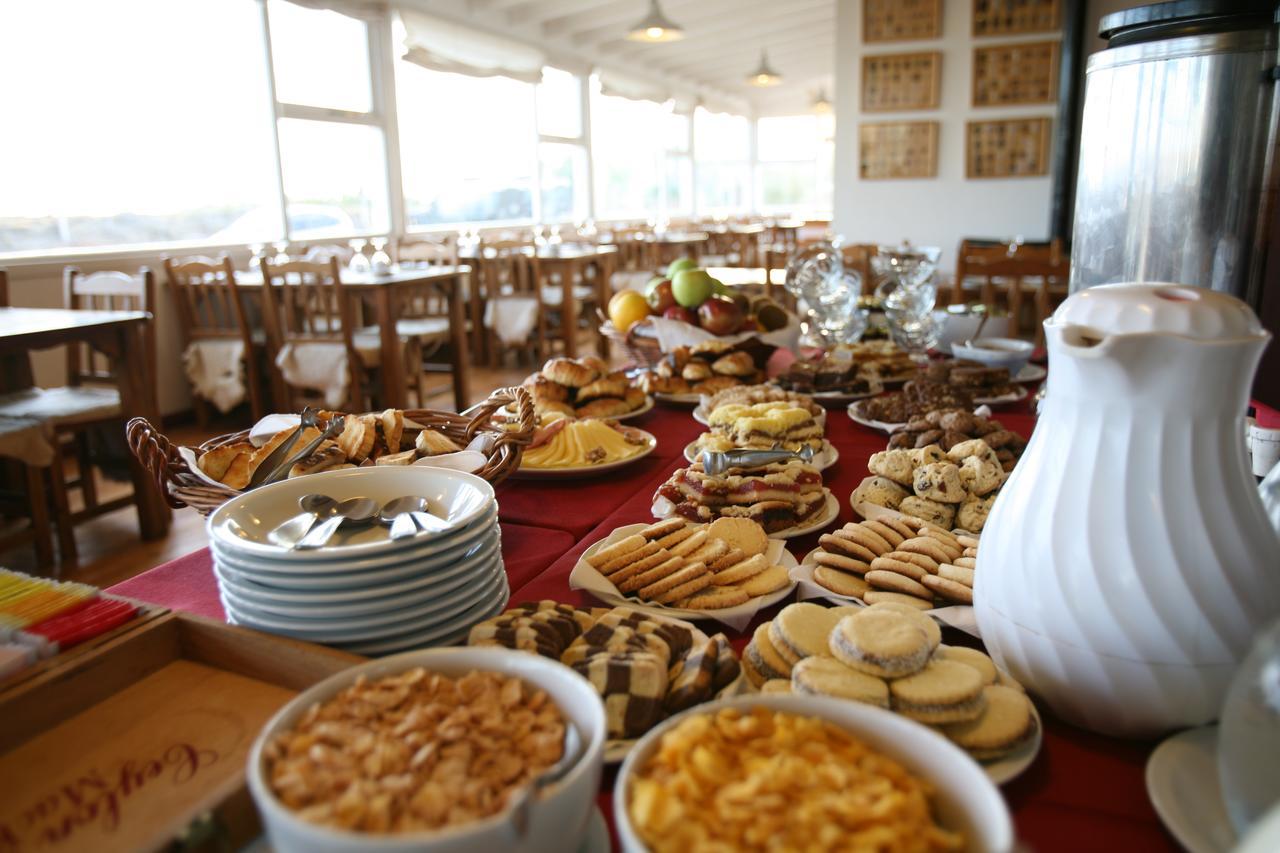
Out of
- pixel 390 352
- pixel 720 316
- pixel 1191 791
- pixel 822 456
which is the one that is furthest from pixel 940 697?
pixel 390 352

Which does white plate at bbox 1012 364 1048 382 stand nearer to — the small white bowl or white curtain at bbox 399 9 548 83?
the small white bowl

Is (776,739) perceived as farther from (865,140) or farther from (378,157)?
(378,157)

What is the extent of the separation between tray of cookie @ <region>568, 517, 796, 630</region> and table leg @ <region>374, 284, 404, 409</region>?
3.07m

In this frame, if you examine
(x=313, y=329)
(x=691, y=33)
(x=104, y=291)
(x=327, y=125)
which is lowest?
(x=313, y=329)

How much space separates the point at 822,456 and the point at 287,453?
2.20 feet

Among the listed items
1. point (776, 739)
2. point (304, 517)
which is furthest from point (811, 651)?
point (304, 517)

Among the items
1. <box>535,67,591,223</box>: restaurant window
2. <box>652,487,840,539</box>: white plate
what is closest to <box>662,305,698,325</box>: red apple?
<box>652,487,840,539</box>: white plate

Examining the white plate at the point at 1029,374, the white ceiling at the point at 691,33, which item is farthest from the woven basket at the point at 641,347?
the white ceiling at the point at 691,33

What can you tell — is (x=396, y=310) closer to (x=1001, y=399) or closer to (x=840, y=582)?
(x=1001, y=399)

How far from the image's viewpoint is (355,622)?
0.63 metres

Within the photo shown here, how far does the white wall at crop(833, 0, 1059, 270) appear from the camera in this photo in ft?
16.7

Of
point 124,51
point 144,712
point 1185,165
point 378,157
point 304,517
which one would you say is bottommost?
point 144,712

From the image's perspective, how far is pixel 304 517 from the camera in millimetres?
708

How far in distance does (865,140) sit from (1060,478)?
5305 mm
